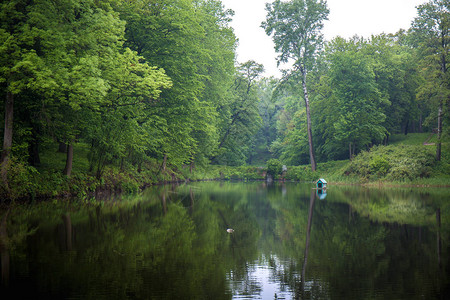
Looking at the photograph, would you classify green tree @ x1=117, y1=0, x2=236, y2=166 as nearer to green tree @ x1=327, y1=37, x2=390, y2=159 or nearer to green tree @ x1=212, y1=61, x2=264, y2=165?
green tree @ x1=327, y1=37, x2=390, y2=159

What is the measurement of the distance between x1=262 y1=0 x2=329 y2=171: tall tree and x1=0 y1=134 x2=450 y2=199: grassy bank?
6980mm

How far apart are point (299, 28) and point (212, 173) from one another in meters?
21.0

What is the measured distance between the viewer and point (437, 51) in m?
38.0

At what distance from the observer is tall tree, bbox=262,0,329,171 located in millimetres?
45438

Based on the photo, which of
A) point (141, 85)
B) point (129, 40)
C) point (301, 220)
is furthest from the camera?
point (129, 40)

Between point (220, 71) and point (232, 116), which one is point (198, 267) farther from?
point (232, 116)

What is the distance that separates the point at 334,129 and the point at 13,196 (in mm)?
38458

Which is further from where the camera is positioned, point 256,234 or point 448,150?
point 448,150

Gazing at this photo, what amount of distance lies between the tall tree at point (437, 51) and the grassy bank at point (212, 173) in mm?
3189

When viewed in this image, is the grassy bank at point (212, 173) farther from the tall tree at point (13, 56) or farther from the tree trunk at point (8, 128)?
the tall tree at point (13, 56)

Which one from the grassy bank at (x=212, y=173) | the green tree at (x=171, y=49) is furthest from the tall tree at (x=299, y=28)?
the green tree at (x=171, y=49)

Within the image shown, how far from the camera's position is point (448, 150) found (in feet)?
117

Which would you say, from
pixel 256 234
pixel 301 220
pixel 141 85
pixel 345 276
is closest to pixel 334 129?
pixel 141 85

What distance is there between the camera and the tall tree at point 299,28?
45438mm
